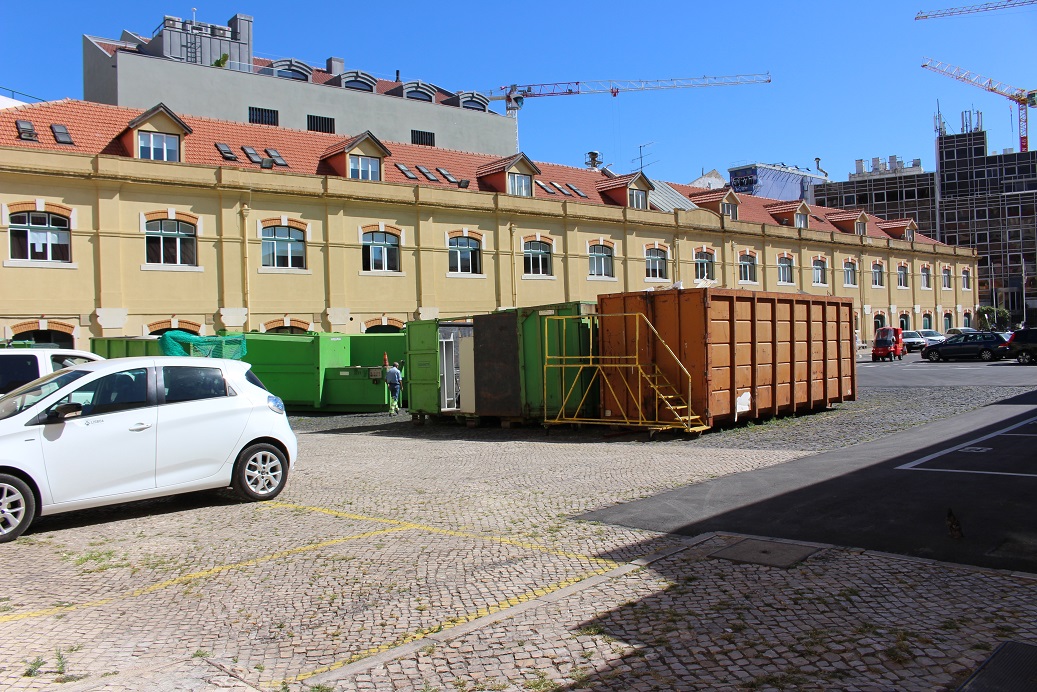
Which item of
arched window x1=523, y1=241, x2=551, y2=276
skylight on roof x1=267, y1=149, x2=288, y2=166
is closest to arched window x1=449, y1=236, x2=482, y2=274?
arched window x1=523, y1=241, x2=551, y2=276

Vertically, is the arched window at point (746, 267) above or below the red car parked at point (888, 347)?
above

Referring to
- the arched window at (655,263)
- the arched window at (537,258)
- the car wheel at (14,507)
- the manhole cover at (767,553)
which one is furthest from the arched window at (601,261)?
the car wheel at (14,507)

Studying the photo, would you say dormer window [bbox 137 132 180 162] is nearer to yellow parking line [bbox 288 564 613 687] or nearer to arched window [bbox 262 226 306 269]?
arched window [bbox 262 226 306 269]

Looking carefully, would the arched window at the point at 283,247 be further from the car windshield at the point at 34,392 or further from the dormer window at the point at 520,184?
the car windshield at the point at 34,392

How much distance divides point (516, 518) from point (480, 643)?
373 centimetres

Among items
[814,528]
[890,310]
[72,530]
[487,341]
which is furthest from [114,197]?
[890,310]

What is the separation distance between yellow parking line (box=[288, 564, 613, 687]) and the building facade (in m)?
26.0

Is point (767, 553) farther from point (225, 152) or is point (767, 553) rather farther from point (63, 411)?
point (225, 152)

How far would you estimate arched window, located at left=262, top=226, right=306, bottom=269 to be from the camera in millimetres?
31422

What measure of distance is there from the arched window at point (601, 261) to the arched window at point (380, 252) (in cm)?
1087

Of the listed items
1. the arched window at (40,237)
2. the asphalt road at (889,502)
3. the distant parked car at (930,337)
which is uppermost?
the arched window at (40,237)

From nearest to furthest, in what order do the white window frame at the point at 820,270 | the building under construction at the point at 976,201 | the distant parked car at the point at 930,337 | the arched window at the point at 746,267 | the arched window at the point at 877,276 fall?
the arched window at the point at 746,267 < the distant parked car at the point at 930,337 < the white window frame at the point at 820,270 < the arched window at the point at 877,276 < the building under construction at the point at 976,201

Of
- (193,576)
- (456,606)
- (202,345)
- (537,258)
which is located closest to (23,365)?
(193,576)

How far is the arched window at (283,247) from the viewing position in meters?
31.4
